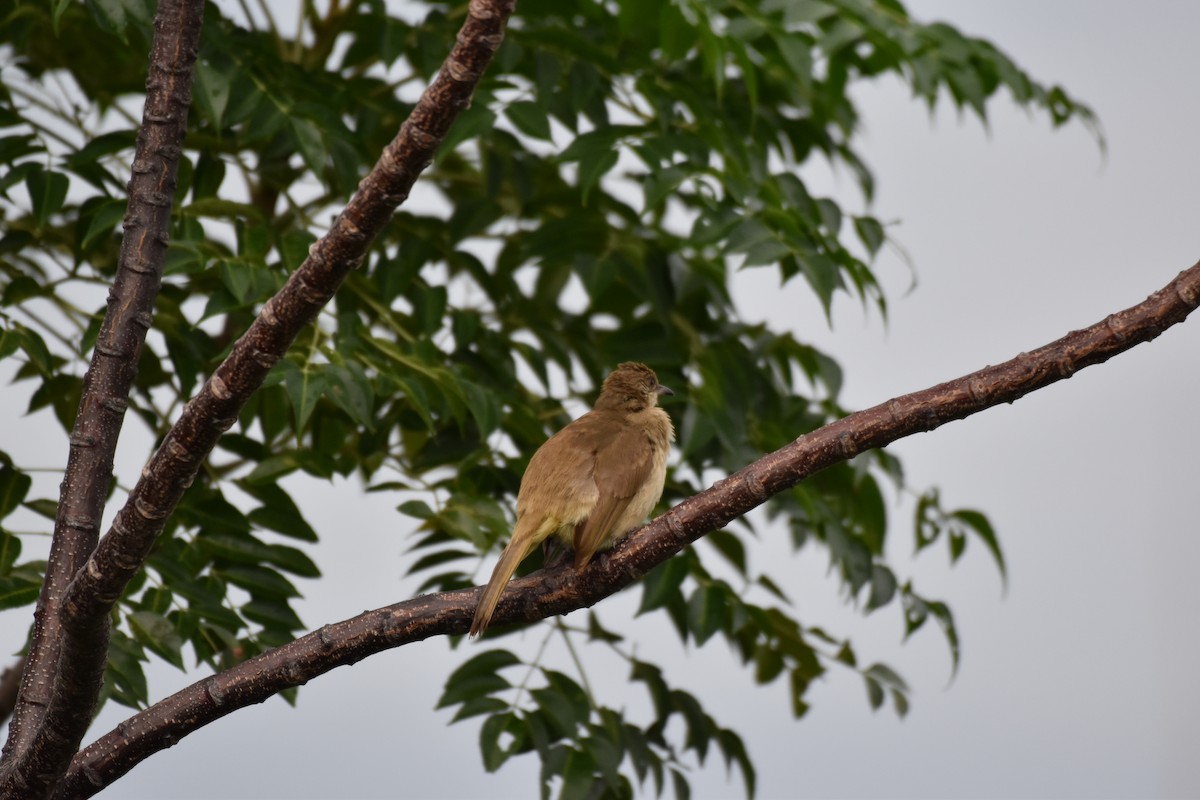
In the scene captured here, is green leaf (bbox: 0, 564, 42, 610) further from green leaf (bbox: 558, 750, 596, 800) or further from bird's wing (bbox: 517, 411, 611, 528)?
green leaf (bbox: 558, 750, 596, 800)

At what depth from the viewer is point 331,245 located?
2.21 metres

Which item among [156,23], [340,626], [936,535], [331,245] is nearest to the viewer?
[331,245]

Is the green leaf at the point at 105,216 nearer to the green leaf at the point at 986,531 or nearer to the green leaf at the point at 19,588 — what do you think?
the green leaf at the point at 19,588

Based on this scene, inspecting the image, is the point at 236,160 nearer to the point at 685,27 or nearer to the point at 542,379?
the point at 542,379

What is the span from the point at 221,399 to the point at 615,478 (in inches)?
54.3

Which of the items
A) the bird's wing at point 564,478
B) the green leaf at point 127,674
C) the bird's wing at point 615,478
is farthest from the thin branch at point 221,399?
the bird's wing at point 564,478

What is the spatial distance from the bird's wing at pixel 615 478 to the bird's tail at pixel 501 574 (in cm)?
15

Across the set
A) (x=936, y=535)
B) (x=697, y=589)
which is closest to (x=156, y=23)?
(x=697, y=589)

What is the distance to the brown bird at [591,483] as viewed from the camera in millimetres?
3251

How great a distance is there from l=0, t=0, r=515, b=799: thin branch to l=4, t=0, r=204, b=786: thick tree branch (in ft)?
1.01

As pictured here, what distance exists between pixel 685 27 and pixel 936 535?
193 cm

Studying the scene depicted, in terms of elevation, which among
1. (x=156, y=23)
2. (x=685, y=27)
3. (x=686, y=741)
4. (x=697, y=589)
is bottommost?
(x=686, y=741)

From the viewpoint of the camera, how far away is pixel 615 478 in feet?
11.4

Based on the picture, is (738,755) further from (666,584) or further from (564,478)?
(564,478)
